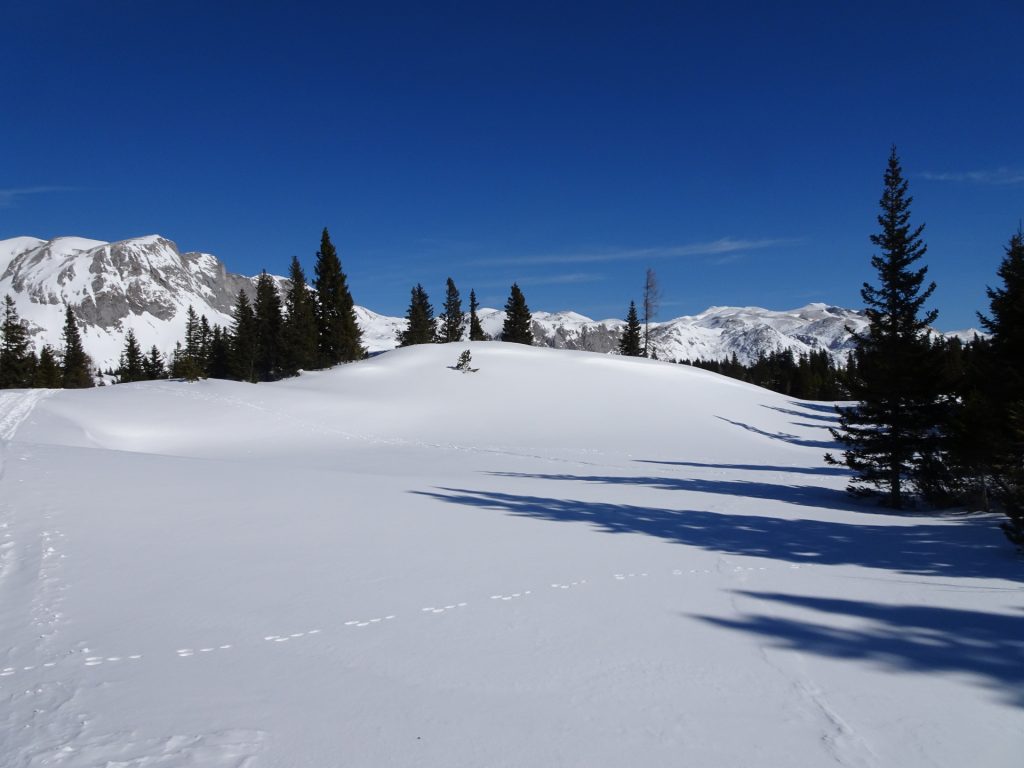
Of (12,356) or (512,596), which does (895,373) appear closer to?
(512,596)

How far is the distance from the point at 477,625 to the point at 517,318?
230 feet

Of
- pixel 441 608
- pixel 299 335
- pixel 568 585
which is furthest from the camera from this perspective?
pixel 299 335

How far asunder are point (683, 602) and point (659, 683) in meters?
2.07

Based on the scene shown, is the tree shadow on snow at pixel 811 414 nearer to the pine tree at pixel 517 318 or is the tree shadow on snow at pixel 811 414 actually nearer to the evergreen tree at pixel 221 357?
the pine tree at pixel 517 318

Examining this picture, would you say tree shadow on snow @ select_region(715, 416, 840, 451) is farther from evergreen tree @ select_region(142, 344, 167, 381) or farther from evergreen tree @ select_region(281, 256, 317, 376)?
evergreen tree @ select_region(142, 344, 167, 381)

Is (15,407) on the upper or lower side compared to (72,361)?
lower

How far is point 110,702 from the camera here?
163 inches

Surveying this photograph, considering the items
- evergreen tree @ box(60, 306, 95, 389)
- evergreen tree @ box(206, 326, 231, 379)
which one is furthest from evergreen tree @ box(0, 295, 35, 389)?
evergreen tree @ box(206, 326, 231, 379)

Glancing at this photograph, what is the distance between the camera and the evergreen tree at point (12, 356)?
51622 mm

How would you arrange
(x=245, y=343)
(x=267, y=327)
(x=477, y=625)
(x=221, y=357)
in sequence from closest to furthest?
(x=477, y=625)
(x=267, y=327)
(x=245, y=343)
(x=221, y=357)

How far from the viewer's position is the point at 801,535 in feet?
35.0

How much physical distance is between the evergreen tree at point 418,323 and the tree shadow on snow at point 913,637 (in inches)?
2663

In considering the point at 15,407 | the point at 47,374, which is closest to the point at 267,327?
the point at 47,374

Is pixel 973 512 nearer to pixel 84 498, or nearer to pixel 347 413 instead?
pixel 84 498
